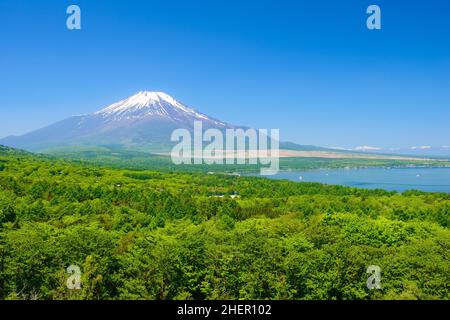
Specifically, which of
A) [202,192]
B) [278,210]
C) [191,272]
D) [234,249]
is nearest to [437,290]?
[234,249]

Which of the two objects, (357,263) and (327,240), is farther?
(327,240)

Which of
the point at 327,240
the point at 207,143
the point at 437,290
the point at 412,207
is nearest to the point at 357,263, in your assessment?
the point at 437,290

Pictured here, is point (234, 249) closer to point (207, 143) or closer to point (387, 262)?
point (387, 262)

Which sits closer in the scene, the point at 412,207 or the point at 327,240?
the point at 327,240

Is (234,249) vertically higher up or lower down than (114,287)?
higher up

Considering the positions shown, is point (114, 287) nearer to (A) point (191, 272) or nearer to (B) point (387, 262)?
(A) point (191, 272)
